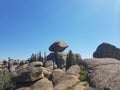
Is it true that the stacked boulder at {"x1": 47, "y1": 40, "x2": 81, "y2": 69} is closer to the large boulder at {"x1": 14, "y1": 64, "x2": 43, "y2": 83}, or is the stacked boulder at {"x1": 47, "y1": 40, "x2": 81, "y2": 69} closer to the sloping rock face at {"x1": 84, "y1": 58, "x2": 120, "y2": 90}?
the sloping rock face at {"x1": 84, "y1": 58, "x2": 120, "y2": 90}

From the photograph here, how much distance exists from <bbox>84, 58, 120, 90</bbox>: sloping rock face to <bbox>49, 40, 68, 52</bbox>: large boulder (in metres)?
47.8

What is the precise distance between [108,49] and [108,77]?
29.4m

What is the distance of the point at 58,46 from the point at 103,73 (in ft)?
187

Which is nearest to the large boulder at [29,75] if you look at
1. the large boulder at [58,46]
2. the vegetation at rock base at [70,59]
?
the vegetation at rock base at [70,59]

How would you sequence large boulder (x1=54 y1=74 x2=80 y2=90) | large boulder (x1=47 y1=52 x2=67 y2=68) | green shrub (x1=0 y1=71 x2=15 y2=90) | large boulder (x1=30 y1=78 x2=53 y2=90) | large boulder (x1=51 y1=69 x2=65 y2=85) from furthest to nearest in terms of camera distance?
large boulder (x1=47 y1=52 x2=67 y2=68), green shrub (x1=0 y1=71 x2=15 y2=90), large boulder (x1=51 y1=69 x2=65 y2=85), large boulder (x1=30 y1=78 x2=53 y2=90), large boulder (x1=54 y1=74 x2=80 y2=90)

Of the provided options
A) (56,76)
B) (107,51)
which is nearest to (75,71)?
(56,76)

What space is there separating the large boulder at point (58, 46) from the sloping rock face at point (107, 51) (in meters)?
30.5

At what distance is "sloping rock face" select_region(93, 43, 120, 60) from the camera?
70688 mm

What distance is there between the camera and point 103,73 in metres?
44.3

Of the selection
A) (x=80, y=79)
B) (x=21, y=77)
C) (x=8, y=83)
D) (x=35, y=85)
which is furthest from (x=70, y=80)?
(x=8, y=83)

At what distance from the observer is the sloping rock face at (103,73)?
39.7 meters

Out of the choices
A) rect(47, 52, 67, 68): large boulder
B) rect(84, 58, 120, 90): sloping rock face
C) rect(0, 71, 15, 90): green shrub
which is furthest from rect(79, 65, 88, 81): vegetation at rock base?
rect(47, 52, 67, 68): large boulder

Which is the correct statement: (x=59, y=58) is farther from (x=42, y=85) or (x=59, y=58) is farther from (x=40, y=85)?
(x=42, y=85)

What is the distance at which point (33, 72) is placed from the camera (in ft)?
153
